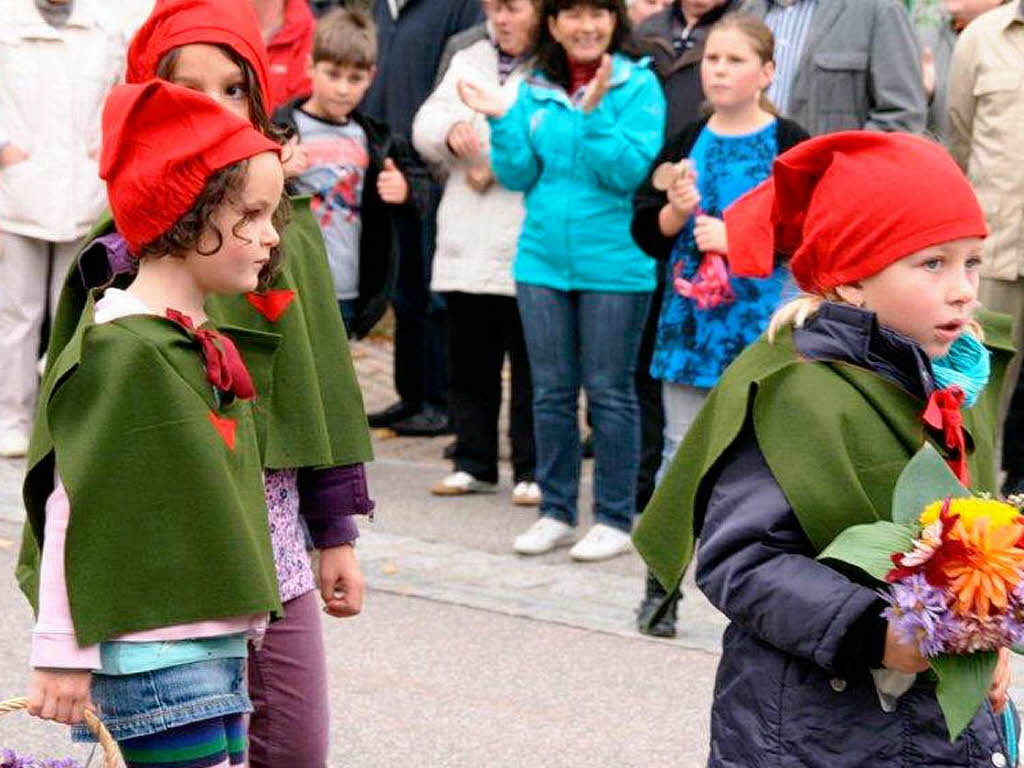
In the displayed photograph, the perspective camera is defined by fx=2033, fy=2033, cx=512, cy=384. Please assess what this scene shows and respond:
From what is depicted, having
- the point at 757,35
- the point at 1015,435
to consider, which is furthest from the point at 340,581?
the point at 1015,435

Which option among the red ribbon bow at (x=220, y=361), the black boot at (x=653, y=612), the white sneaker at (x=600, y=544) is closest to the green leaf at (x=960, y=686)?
the red ribbon bow at (x=220, y=361)

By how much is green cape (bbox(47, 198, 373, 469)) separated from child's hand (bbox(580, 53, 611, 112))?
3231 millimetres

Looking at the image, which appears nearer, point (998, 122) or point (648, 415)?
point (998, 122)

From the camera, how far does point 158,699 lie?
3.30m

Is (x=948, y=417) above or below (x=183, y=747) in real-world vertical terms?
above

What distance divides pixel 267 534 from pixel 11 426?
5784 millimetres

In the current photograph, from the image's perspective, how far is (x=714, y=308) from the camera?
658 cm

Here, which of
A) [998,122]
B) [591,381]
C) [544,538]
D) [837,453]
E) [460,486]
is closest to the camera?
[837,453]

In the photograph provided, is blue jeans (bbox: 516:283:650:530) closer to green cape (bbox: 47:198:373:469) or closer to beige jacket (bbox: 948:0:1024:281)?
beige jacket (bbox: 948:0:1024:281)

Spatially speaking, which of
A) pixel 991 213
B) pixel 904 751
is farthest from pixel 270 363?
pixel 991 213

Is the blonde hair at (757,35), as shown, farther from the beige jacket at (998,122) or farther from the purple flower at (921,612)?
the purple flower at (921,612)

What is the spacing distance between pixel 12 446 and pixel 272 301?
5411mm

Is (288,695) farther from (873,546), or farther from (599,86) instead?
(599,86)

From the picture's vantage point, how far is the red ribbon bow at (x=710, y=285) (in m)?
6.54
